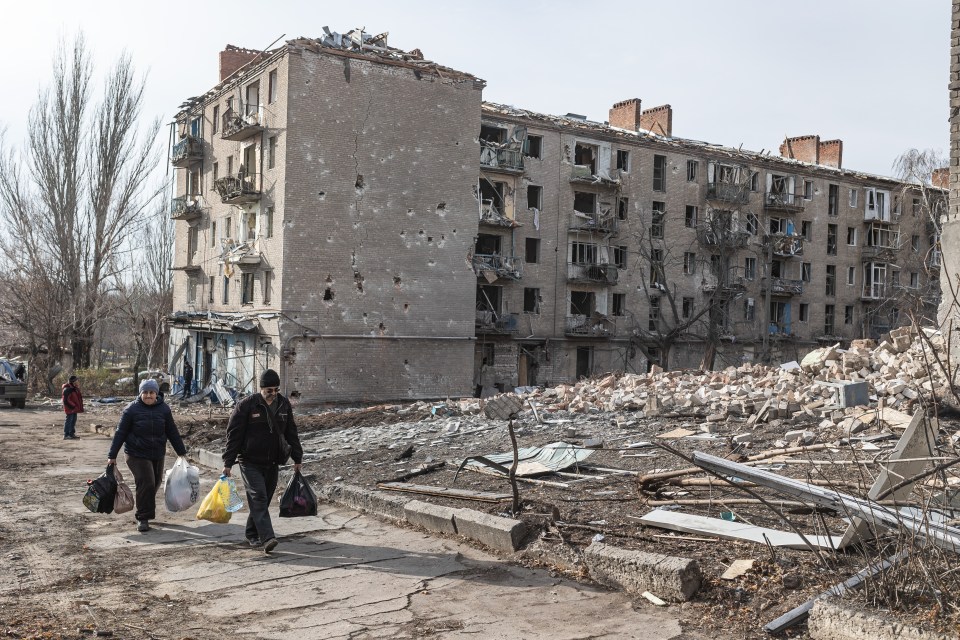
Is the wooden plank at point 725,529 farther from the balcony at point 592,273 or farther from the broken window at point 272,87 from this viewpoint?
the balcony at point 592,273

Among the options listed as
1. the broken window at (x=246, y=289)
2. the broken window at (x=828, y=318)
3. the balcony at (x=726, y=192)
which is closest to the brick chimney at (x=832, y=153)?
the broken window at (x=828, y=318)

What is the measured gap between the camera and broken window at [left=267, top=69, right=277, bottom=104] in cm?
3014

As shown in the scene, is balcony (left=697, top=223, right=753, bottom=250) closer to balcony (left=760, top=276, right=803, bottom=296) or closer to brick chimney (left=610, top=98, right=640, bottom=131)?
balcony (left=760, top=276, right=803, bottom=296)

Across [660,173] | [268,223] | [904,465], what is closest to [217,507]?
[904,465]

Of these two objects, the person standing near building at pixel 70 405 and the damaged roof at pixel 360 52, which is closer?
the person standing near building at pixel 70 405

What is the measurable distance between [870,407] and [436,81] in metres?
A: 23.2

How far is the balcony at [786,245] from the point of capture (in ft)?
141

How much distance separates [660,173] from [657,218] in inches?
85.0

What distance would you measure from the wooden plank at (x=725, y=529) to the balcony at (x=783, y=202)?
126ft

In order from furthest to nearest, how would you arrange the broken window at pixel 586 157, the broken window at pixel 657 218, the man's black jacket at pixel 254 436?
the broken window at pixel 657 218 → the broken window at pixel 586 157 → the man's black jacket at pixel 254 436

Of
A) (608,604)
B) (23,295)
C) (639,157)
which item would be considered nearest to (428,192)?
(639,157)

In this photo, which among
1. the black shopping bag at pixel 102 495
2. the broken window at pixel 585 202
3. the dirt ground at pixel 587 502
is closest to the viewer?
the dirt ground at pixel 587 502

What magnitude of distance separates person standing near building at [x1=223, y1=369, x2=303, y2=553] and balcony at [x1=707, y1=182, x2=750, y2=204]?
36.2 metres

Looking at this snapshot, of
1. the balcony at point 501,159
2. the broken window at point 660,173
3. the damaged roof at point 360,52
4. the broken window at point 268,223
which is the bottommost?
the broken window at point 268,223
